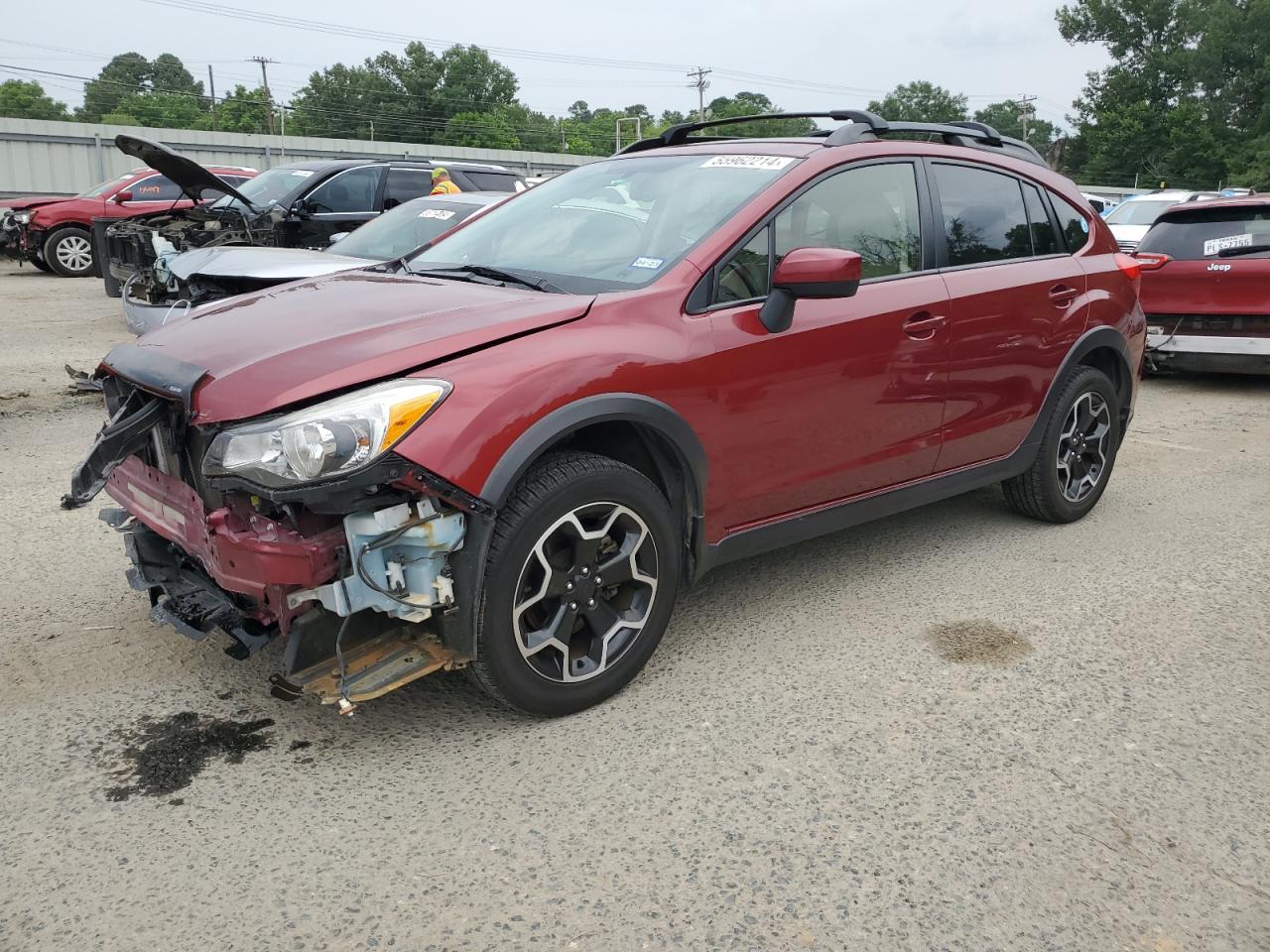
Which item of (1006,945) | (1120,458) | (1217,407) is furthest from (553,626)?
(1217,407)

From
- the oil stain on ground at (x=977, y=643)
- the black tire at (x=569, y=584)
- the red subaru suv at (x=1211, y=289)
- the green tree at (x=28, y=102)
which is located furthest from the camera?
the green tree at (x=28, y=102)

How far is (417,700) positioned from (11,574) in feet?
7.05

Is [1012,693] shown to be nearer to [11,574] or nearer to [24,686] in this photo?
[24,686]

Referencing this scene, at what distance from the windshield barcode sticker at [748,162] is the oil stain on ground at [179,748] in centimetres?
253

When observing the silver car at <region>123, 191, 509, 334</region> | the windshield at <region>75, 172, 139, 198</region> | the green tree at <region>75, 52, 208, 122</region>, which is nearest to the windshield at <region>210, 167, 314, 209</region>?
the silver car at <region>123, 191, 509, 334</region>

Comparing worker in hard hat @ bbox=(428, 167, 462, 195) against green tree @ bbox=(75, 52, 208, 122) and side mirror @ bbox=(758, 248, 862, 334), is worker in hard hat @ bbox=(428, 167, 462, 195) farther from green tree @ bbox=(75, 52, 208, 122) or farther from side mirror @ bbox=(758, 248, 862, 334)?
green tree @ bbox=(75, 52, 208, 122)

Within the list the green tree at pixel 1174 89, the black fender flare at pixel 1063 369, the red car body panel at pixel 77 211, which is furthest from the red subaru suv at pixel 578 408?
the green tree at pixel 1174 89

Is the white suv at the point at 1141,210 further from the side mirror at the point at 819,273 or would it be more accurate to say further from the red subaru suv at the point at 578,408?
the side mirror at the point at 819,273

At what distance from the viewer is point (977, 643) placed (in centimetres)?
389

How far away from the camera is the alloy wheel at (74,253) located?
17.0m

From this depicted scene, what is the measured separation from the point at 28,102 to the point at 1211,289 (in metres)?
84.9

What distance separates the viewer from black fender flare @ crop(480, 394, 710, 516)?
294 centimetres

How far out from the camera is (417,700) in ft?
11.2

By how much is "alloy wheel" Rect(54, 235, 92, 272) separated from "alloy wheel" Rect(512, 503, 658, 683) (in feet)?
55.1
